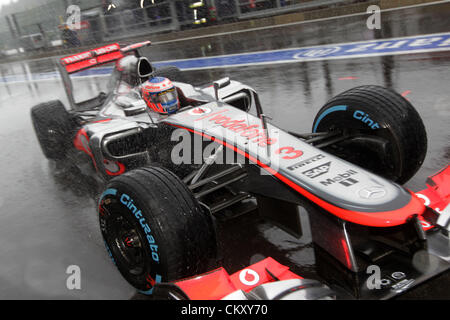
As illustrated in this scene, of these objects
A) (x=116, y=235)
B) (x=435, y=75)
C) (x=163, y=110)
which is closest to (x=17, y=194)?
(x=163, y=110)

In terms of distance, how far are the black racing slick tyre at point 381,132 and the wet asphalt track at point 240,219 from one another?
562 millimetres

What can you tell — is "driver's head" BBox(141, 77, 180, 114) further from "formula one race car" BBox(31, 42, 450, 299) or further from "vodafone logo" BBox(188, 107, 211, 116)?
"vodafone logo" BBox(188, 107, 211, 116)

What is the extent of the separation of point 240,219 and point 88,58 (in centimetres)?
335

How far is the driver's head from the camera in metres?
3.79

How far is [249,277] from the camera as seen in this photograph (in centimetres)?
220

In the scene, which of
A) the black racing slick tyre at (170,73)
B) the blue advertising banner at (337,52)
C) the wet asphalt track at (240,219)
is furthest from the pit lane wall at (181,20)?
the black racing slick tyre at (170,73)

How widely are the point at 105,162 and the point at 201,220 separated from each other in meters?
1.74

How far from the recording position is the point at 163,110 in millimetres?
3840

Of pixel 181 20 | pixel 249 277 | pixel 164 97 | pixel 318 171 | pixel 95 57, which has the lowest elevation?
pixel 249 277

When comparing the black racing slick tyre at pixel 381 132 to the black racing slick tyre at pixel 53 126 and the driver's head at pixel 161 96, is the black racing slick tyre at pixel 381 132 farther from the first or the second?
the black racing slick tyre at pixel 53 126

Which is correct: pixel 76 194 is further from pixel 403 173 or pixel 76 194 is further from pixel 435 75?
pixel 435 75

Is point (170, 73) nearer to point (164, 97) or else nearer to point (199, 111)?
point (164, 97)

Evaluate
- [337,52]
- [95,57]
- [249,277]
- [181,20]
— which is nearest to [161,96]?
[249,277]

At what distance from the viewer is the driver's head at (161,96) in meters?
3.79
